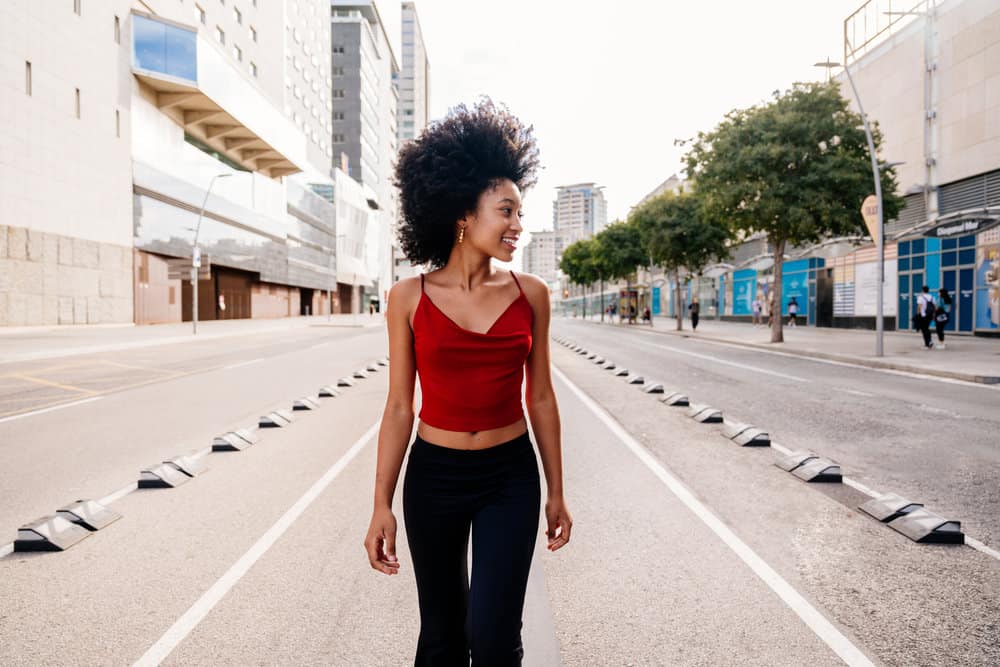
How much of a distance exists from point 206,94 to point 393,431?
4293 centimetres

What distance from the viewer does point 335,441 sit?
8133 millimetres

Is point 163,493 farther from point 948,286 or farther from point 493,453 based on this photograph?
point 948,286

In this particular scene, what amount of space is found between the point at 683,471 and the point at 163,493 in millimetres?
4392

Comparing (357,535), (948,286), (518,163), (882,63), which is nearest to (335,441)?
(357,535)

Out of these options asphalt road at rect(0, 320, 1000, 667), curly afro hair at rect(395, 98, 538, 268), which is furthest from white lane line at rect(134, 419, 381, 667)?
curly afro hair at rect(395, 98, 538, 268)

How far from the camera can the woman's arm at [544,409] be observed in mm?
2301

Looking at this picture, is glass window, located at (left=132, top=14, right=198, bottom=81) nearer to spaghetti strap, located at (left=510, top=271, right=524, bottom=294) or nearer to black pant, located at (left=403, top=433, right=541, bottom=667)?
spaghetti strap, located at (left=510, top=271, right=524, bottom=294)

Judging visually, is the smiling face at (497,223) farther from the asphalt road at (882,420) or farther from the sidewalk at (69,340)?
the sidewalk at (69,340)

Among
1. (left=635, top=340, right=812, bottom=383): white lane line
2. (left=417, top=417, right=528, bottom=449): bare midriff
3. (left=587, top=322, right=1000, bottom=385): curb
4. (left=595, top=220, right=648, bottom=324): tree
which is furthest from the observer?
(left=595, top=220, right=648, bottom=324): tree

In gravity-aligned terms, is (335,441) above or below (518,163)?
below

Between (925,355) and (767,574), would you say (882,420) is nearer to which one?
(767,574)

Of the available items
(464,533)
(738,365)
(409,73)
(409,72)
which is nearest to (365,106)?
(409,73)

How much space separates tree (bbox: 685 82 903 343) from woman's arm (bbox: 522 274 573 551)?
23555 millimetres

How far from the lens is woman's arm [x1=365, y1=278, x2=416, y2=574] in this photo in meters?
2.21
